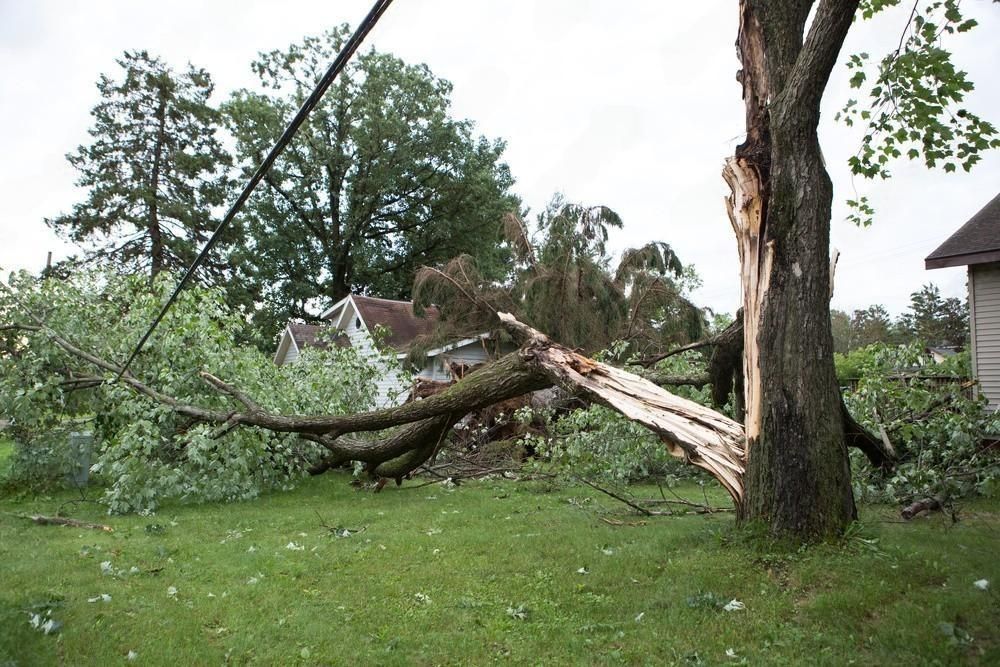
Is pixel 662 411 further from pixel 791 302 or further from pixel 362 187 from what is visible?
pixel 362 187

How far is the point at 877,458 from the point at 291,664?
5146 millimetres

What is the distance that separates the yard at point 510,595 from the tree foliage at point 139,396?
5.14ft

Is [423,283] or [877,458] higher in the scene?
[423,283]

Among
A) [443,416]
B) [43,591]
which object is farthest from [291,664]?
[443,416]

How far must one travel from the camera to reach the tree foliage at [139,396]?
7.89 metres

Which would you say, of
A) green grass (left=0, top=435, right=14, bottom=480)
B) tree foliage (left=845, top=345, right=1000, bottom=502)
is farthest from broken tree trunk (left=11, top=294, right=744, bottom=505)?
green grass (left=0, top=435, right=14, bottom=480)

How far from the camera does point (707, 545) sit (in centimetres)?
476

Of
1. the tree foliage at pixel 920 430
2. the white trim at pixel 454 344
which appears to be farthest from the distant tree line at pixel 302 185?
the tree foliage at pixel 920 430

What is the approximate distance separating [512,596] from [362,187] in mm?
23826

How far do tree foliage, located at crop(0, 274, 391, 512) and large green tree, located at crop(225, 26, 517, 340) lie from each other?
17125 millimetres

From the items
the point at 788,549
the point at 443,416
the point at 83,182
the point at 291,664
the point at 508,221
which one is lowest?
the point at 291,664

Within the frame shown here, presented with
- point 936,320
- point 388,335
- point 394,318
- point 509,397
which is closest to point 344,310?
point 394,318

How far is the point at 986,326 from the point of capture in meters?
9.90

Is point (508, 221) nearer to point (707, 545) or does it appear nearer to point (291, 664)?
point (707, 545)
